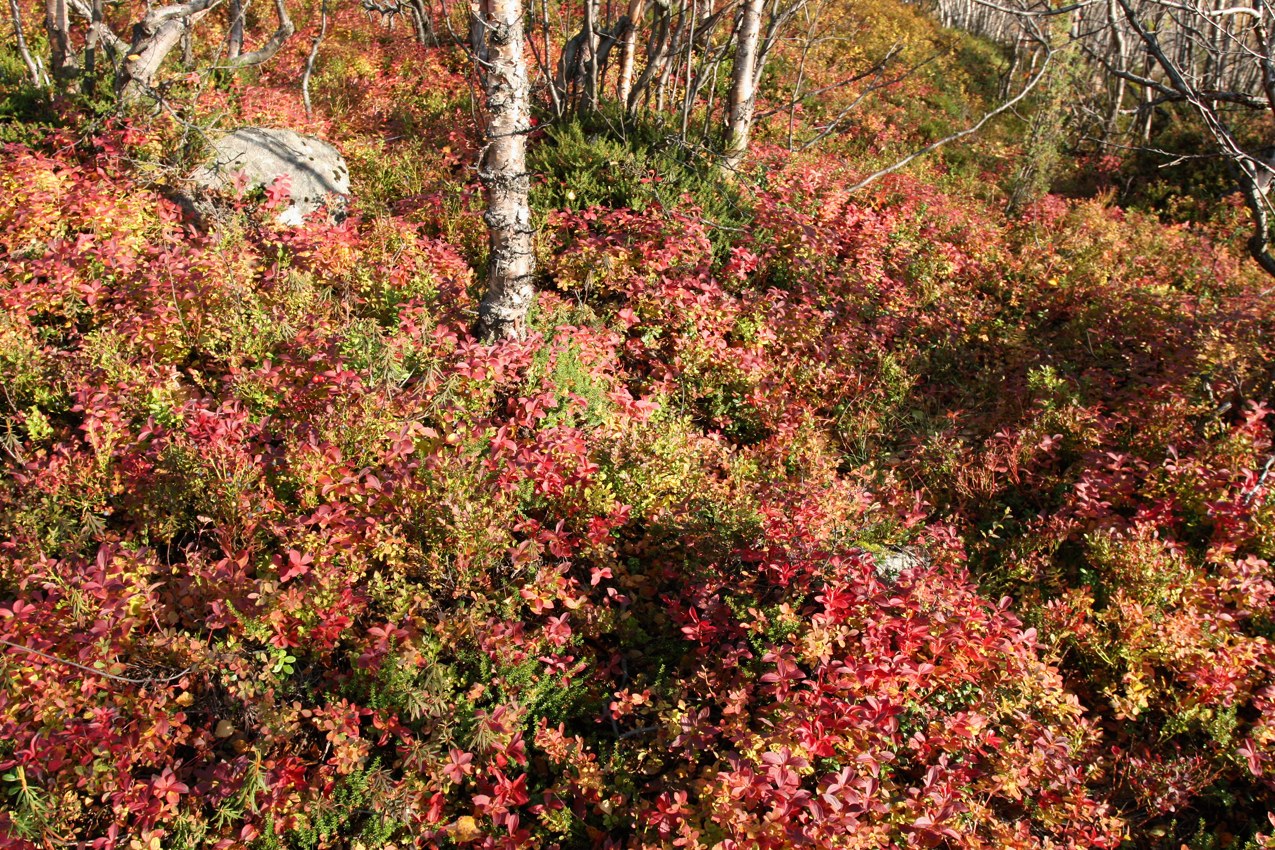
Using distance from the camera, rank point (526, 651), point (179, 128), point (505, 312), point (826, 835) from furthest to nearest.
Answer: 1. point (179, 128)
2. point (505, 312)
3. point (526, 651)
4. point (826, 835)

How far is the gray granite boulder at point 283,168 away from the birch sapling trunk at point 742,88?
3.53 meters

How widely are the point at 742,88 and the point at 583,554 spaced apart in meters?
5.64

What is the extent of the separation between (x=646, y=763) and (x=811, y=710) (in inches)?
26.1

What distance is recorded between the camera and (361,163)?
24.4 ft

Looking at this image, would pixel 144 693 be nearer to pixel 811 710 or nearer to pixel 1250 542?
pixel 811 710

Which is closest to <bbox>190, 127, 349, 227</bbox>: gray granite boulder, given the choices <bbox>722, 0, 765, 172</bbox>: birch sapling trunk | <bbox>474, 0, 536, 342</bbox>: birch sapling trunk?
<bbox>474, 0, 536, 342</bbox>: birch sapling trunk

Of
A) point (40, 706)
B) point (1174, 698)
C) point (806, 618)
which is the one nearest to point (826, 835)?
point (806, 618)

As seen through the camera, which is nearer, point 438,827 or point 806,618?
point 438,827

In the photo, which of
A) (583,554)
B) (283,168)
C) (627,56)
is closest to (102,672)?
(583,554)

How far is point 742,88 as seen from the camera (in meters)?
7.70

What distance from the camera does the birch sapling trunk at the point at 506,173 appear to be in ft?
14.3

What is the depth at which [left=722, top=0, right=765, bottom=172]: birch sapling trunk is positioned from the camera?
7398 mm

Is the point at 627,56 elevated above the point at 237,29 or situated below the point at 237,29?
above

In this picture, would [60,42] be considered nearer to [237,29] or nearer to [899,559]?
[237,29]
